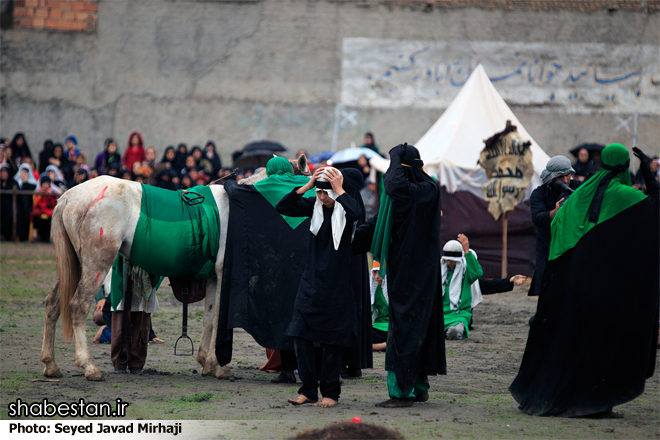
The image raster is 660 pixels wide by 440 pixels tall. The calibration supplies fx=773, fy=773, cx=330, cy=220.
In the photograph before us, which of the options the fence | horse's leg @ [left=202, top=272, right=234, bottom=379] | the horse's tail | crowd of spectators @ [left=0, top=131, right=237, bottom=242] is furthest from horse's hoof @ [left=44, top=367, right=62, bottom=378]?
the fence

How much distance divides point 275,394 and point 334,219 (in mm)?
1495

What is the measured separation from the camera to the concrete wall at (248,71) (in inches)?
868

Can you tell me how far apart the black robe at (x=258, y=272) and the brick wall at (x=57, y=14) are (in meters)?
17.4

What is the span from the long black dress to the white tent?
9.39 metres

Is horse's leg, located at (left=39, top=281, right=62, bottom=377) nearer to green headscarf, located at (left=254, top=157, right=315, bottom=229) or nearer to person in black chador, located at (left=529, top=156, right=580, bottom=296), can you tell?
green headscarf, located at (left=254, top=157, right=315, bottom=229)

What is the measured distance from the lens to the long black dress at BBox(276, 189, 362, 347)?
546 cm

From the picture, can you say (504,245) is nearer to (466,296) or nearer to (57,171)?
(466,296)

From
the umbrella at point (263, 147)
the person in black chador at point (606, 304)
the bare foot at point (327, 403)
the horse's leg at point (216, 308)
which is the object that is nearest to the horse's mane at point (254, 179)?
the horse's leg at point (216, 308)

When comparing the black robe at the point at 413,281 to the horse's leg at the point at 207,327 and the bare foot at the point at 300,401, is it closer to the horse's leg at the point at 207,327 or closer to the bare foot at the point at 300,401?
the bare foot at the point at 300,401

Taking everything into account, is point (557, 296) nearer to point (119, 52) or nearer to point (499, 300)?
point (499, 300)

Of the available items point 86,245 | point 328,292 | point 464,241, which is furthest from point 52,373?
point 464,241

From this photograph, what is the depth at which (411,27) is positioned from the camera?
22.6 meters

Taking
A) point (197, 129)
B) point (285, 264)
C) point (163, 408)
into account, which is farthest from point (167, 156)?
point (163, 408)

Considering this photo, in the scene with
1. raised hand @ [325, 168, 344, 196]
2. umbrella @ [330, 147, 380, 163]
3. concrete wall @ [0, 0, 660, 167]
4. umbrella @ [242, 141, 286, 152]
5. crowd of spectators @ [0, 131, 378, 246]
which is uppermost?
concrete wall @ [0, 0, 660, 167]
